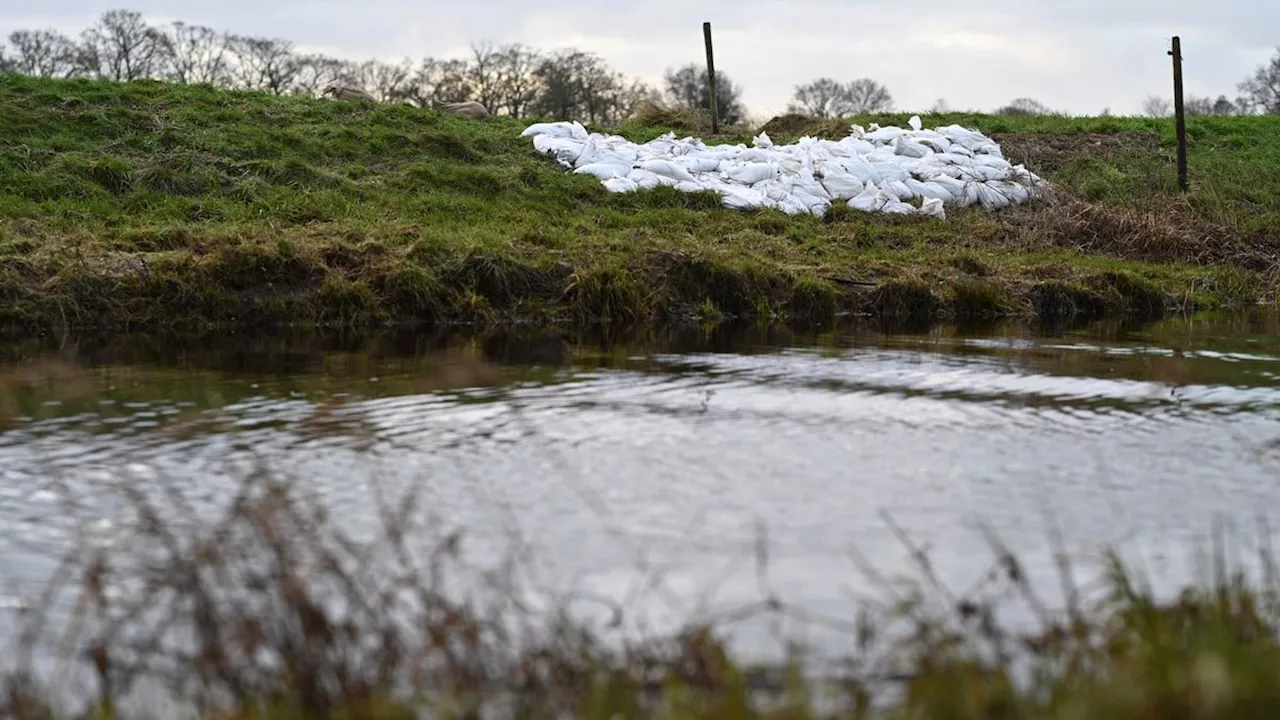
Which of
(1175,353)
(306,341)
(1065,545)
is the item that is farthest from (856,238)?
(1065,545)

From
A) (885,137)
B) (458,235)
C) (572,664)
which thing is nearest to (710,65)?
(885,137)

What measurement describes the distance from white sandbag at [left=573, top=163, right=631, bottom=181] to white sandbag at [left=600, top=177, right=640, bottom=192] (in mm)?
281

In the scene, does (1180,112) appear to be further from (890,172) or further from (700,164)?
(700,164)

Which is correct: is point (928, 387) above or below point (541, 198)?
below

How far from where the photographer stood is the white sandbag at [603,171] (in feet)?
64.7

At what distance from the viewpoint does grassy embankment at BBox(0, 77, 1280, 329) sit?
1264cm

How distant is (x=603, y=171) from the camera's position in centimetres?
1980

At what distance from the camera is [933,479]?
5.74m

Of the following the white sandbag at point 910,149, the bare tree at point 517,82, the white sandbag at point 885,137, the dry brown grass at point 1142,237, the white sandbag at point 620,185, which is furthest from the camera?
the bare tree at point 517,82

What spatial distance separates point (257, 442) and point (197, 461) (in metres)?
0.47

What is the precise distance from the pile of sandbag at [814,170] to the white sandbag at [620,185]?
0.01 meters

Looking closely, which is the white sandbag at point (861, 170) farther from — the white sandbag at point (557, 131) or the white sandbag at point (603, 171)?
the white sandbag at point (557, 131)

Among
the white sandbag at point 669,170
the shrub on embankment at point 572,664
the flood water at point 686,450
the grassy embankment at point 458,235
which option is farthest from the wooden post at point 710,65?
the shrub on embankment at point 572,664

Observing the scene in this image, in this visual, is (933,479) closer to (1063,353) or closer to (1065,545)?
(1065,545)
